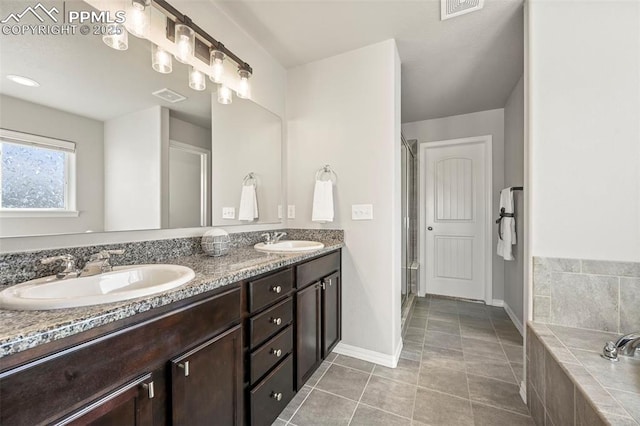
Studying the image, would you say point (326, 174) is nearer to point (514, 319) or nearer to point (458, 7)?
point (458, 7)

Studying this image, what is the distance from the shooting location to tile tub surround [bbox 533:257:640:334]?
1.37m

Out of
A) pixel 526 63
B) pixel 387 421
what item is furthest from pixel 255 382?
pixel 526 63

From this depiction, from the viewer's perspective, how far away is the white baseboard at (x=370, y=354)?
1.93 meters

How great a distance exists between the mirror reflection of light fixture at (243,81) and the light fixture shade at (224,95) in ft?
0.29

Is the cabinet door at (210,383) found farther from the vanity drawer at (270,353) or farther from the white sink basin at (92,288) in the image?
the white sink basin at (92,288)

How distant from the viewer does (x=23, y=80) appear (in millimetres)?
943

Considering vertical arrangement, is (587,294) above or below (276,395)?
above

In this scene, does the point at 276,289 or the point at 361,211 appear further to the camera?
the point at 361,211

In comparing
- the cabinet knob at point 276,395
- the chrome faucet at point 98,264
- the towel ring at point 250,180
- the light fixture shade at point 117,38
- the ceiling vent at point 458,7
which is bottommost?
the cabinet knob at point 276,395

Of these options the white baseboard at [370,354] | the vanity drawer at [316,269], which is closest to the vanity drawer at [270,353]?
the vanity drawer at [316,269]

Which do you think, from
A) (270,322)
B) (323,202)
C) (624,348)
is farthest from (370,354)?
(624,348)

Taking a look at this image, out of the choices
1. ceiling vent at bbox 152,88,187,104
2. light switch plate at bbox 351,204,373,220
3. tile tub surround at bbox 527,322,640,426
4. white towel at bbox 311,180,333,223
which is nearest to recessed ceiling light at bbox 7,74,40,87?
ceiling vent at bbox 152,88,187,104

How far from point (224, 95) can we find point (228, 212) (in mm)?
770

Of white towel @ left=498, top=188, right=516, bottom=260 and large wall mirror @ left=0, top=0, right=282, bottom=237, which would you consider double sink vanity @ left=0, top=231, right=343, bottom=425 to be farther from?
white towel @ left=498, top=188, right=516, bottom=260
